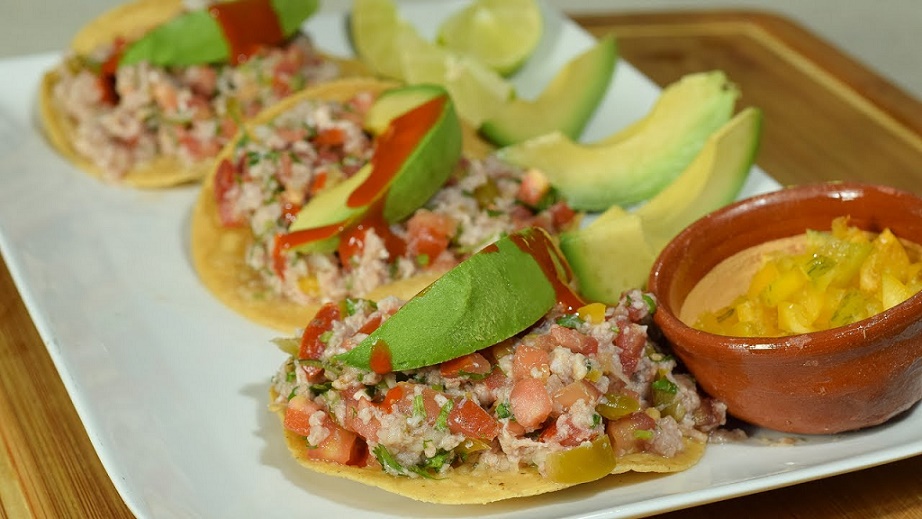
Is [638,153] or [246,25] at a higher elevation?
[246,25]

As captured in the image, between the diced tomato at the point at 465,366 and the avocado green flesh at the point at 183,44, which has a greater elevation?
the diced tomato at the point at 465,366

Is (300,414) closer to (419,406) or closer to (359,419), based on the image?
(359,419)

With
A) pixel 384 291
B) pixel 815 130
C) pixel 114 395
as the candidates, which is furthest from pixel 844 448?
pixel 815 130

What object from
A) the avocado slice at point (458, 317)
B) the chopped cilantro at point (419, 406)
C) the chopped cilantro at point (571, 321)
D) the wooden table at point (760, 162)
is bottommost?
the wooden table at point (760, 162)

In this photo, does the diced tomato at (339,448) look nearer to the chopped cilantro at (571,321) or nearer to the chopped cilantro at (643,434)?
the chopped cilantro at (571,321)

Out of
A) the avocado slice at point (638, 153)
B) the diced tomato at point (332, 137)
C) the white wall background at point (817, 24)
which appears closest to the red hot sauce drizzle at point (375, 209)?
the diced tomato at point (332, 137)

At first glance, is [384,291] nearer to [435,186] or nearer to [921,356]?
[435,186]

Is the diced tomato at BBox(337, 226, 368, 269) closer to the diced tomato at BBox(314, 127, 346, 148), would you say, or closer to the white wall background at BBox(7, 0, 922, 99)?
the diced tomato at BBox(314, 127, 346, 148)

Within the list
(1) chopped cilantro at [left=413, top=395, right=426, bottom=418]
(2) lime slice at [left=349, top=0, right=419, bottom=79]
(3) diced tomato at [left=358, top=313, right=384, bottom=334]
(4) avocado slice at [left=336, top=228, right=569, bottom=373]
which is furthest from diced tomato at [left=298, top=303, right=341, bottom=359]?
(2) lime slice at [left=349, top=0, right=419, bottom=79]

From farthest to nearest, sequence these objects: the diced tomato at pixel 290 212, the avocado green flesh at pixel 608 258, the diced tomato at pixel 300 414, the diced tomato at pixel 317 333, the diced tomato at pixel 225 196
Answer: the diced tomato at pixel 225 196, the diced tomato at pixel 290 212, the avocado green flesh at pixel 608 258, the diced tomato at pixel 317 333, the diced tomato at pixel 300 414

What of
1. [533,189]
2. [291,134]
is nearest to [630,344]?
[533,189]
